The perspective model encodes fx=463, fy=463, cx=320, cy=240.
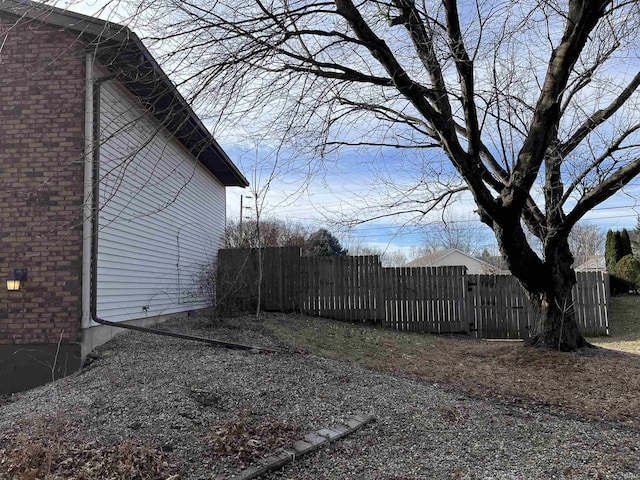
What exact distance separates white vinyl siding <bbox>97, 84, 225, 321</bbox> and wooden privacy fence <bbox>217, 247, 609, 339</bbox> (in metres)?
1.40

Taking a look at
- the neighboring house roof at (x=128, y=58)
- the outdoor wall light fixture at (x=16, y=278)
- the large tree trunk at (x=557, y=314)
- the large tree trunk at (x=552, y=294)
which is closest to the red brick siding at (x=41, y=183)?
the outdoor wall light fixture at (x=16, y=278)

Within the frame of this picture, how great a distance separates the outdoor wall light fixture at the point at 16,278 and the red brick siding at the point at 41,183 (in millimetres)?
70

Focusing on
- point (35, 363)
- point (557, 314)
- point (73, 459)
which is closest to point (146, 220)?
point (35, 363)

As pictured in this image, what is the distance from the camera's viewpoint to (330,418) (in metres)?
4.14

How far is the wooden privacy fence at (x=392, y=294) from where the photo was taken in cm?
1151

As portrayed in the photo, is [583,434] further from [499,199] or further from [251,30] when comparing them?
[251,30]

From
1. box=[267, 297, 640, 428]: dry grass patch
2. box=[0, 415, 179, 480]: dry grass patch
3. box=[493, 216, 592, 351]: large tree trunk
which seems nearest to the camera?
box=[0, 415, 179, 480]: dry grass patch

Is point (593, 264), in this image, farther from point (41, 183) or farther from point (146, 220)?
point (41, 183)

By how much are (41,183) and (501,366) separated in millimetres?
6884

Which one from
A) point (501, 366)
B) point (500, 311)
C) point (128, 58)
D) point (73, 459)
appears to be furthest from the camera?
point (500, 311)

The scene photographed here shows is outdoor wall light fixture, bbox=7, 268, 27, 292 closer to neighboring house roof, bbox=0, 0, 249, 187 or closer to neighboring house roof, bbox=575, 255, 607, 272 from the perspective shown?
neighboring house roof, bbox=0, 0, 249, 187

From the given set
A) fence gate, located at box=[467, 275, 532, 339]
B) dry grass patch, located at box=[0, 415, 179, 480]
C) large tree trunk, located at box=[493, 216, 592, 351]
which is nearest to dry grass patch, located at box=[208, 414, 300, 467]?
dry grass patch, located at box=[0, 415, 179, 480]

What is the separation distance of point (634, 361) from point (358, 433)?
5497 millimetres

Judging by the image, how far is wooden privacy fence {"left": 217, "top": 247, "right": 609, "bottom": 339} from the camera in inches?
453
